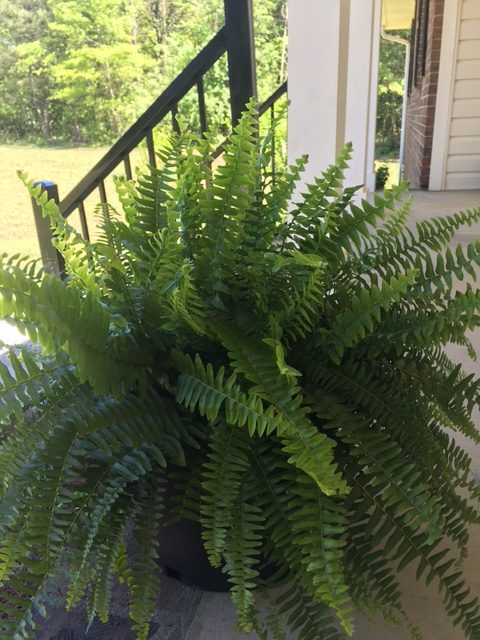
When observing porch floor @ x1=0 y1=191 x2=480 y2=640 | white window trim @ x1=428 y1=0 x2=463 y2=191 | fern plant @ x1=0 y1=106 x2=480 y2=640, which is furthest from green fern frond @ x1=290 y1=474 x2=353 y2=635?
white window trim @ x1=428 y1=0 x2=463 y2=191

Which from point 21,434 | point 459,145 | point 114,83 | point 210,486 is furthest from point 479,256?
point 459,145

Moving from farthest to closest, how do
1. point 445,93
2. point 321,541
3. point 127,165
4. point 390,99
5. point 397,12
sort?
point 390,99 → point 397,12 → point 445,93 → point 127,165 → point 321,541

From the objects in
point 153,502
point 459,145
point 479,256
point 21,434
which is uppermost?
point 479,256

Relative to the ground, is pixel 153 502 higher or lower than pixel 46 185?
lower

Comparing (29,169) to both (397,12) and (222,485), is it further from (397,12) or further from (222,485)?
(397,12)

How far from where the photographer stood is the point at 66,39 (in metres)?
3.29

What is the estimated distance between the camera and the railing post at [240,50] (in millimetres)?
1312

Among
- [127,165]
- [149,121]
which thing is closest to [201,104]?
[149,121]

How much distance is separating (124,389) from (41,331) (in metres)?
0.13

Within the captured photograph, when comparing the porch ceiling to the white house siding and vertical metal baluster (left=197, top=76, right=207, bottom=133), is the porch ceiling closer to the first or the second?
the white house siding

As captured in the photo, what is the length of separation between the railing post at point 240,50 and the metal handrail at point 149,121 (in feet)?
0.13

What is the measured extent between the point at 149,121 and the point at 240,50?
1.18 ft

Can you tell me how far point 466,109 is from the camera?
4.25 metres

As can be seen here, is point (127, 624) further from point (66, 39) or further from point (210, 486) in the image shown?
point (66, 39)
